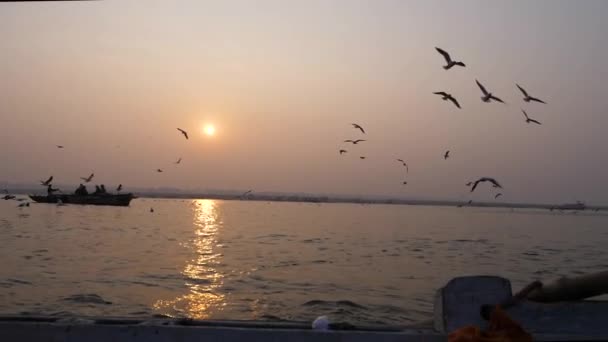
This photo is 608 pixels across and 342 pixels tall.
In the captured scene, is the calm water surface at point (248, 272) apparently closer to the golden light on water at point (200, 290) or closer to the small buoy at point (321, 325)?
the golden light on water at point (200, 290)

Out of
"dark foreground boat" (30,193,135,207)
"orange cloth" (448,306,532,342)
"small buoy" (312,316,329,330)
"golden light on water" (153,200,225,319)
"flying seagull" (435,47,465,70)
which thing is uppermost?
"flying seagull" (435,47,465,70)

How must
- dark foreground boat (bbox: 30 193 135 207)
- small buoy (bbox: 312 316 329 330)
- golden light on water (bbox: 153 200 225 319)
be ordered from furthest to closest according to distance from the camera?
dark foreground boat (bbox: 30 193 135 207)
golden light on water (bbox: 153 200 225 319)
small buoy (bbox: 312 316 329 330)

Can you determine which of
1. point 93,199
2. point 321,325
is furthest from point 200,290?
point 93,199

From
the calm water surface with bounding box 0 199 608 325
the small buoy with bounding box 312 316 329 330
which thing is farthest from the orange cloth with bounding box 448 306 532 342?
the calm water surface with bounding box 0 199 608 325

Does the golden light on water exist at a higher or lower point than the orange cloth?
lower

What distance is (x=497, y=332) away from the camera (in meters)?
4.54

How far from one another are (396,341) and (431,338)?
0.31 metres

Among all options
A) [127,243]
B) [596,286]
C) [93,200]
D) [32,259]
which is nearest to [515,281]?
[596,286]

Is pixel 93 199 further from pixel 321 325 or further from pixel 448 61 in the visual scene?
pixel 321 325

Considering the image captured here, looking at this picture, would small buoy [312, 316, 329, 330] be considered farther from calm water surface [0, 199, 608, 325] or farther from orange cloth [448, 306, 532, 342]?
calm water surface [0, 199, 608, 325]

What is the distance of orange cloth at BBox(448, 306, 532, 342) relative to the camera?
4.38 meters

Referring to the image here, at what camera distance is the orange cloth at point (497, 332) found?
438 centimetres

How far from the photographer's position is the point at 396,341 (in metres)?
4.89

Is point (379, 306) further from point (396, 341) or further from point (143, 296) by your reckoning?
point (396, 341)
